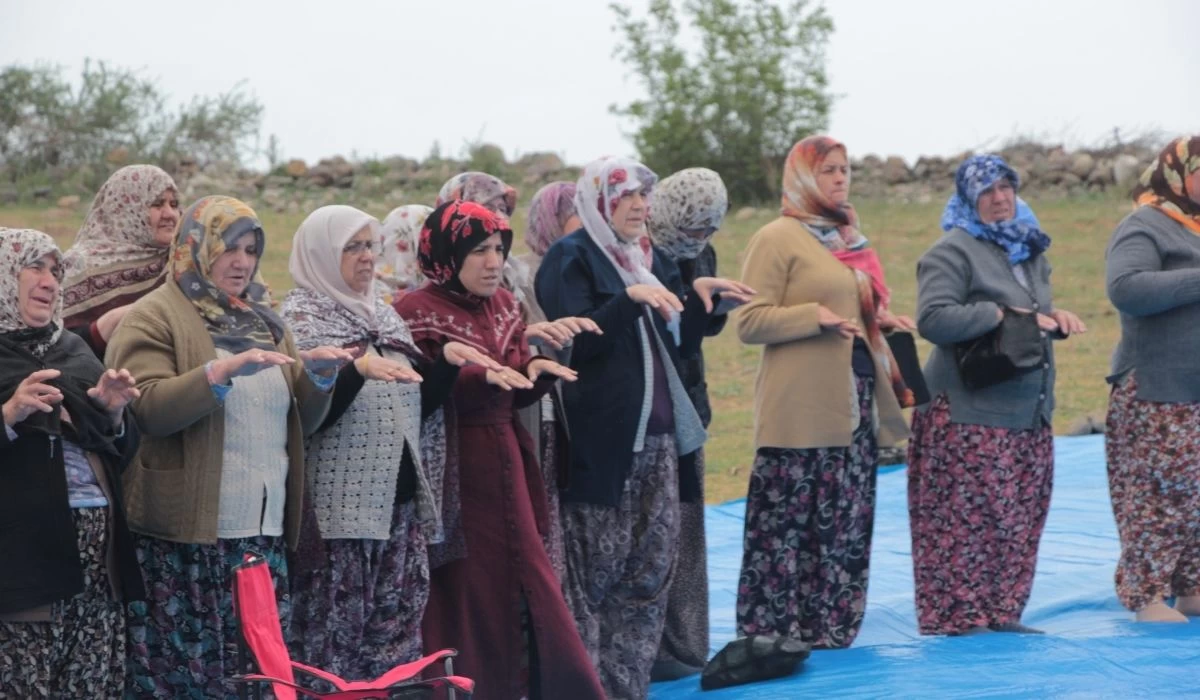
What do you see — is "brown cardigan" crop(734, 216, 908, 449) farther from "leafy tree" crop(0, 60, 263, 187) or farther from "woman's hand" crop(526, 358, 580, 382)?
"leafy tree" crop(0, 60, 263, 187)

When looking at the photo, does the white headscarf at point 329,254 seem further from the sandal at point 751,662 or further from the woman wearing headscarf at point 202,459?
the sandal at point 751,662

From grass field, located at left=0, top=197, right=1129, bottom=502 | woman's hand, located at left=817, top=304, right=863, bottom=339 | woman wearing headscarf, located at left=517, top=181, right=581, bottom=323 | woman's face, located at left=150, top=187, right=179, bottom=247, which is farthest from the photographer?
grass field, located at left=0, top=197, right=1129, bottom=502

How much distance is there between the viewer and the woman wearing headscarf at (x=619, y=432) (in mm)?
5258

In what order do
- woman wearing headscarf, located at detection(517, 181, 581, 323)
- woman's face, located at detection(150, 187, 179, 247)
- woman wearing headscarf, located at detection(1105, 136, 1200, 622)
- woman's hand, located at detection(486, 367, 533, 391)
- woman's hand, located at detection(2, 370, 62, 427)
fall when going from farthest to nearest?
woman wearing headscarf, located at detection(1105, 136, 1200, 622) → woman wearing headscarf, located at detection(517, 181, 581, 323) → woman's face, located at detection(150, 187, 179, 247) → woman's hand, located at detection(486, 367, 533, 391) → woman's hand, located at detection(2, 370, 62, 427)

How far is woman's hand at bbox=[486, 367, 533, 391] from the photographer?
14.9 feet

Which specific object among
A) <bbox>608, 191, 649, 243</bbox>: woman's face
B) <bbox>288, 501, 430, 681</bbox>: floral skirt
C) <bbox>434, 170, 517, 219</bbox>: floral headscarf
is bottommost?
<bbox>288, 501, 430, 681</bbox>: floral skirt

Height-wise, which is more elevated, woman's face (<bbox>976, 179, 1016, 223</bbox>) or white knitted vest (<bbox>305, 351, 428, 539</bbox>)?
woman's face (<bbox>976, 179, 1016, 223</bbox>)

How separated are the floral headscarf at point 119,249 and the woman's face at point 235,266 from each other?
30.2 inches

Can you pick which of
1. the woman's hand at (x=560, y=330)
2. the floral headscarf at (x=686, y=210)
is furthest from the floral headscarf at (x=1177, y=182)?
the woman's hand at (x=560, y=330)

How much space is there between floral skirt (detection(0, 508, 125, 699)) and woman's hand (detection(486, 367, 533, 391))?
3.53ft

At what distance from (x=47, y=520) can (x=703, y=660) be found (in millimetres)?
2610

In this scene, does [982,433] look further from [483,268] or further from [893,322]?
[483,268]

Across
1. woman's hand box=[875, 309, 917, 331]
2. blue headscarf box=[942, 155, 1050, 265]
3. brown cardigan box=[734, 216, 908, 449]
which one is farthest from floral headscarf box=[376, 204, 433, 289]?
blue headscarf box=[942, 155, 1050, 265]

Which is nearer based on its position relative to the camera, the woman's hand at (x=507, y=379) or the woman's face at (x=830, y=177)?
the woman's hand at (x=507, y=379)
